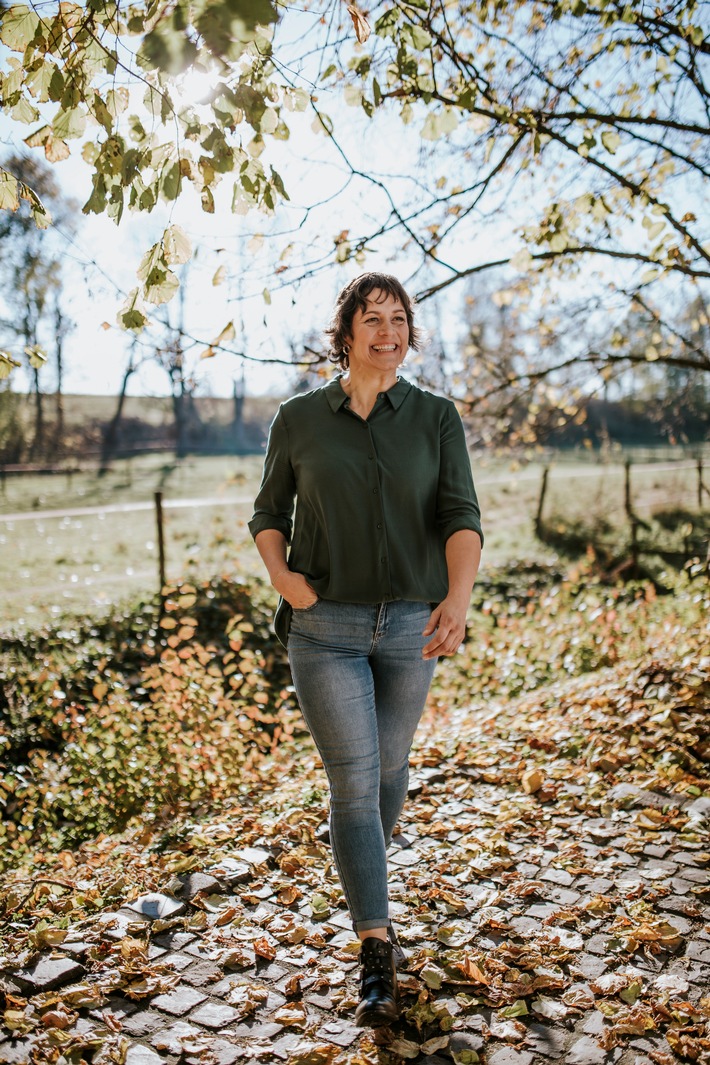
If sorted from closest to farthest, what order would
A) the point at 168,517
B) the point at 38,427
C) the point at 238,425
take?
the point at 38,427
the point at 168,517
the point at 238,425

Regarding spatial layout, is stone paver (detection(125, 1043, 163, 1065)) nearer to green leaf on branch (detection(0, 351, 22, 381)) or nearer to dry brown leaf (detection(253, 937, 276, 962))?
dry brown leaf (detection(253, 937, 276, 962))

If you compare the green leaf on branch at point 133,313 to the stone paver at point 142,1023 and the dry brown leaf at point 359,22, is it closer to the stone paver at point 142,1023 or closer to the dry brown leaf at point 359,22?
the dry brown leaf at point 359,22

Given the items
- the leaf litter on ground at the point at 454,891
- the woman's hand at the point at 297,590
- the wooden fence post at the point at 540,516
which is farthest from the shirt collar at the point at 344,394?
the wooden fence post at the point at 540,516

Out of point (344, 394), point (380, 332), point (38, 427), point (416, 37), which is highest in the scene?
point (416, 37)

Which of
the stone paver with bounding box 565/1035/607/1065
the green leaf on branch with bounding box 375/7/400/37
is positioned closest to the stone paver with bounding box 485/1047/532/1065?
the stone paver with bounding box 565/1035/607/1065

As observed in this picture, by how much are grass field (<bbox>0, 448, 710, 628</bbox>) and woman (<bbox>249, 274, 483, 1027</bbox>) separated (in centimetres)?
652

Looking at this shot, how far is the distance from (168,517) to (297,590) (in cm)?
1410

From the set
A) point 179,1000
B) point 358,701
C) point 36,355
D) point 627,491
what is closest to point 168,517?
point 627,491

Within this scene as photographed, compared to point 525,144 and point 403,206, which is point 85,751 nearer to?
point 403,206

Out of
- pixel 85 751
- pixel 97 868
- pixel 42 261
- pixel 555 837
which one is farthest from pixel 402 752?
pixel 42 261

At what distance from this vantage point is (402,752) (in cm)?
278

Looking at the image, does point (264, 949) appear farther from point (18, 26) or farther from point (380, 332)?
point (18, 26)

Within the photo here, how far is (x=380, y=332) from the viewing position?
269 cm

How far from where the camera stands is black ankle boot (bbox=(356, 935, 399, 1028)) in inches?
94.8
